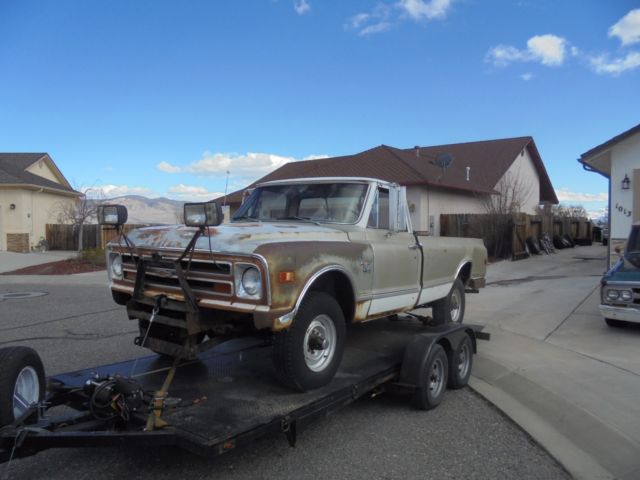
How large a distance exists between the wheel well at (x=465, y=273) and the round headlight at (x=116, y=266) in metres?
4.60

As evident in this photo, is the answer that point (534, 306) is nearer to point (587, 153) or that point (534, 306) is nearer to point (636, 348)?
point (636, 348)

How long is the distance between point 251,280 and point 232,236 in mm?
383

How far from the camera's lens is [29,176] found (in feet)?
90.9

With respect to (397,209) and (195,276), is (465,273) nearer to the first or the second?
(397,209)

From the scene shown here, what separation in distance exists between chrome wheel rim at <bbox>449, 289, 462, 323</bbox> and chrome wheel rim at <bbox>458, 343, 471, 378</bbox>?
5.10 feet

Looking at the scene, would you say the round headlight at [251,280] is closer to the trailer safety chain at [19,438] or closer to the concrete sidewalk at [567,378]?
the trailer safety chain at [19,438]

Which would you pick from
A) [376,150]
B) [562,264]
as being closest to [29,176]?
[376,150]

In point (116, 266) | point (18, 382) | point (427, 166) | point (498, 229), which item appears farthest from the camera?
point (427, 166)

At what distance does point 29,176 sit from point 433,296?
2755 centimetres

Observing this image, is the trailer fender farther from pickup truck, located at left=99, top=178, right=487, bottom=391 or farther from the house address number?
the house address number

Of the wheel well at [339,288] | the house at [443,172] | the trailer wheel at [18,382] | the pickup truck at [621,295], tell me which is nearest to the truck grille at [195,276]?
the wheel well at [339,288]

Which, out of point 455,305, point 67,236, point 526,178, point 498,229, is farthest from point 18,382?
point 526,178

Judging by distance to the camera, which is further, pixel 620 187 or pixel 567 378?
pixel 620 187

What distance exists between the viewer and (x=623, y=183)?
47.1ft
